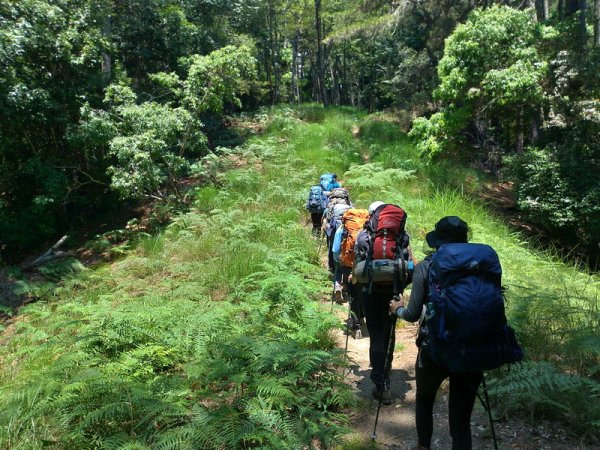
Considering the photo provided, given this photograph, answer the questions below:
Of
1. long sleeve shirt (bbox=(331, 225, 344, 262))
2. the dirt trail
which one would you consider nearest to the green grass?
the dirt trail

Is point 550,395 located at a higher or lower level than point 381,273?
lower

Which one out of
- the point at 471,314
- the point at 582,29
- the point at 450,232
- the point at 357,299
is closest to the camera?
the point at 471,314

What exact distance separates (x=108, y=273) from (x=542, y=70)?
1131 centimetres

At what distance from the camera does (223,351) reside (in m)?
4.29

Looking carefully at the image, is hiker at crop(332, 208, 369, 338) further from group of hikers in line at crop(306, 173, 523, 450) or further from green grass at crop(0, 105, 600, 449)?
group of hikers in line at crop(306, 173, 523, 450)

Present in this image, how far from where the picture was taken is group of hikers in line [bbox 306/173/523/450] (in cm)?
263

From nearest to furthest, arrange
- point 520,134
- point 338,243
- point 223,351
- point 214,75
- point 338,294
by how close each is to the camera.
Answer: point 223,351 < point 338,243 < point 338,294 < point 214,75 < point 520,134

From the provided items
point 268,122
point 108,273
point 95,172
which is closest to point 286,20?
point 268,122

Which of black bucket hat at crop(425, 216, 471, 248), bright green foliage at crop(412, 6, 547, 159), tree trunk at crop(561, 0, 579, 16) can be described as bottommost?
black bucket hat at crop(425, 216, 471, 248)

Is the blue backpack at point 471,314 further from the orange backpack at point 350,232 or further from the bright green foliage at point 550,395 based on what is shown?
the orange backpack at point 350,232

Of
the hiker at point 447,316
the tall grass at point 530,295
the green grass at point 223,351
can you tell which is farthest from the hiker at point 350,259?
the hiker at point 447,316

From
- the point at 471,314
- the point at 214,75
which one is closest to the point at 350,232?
the point at 471,314

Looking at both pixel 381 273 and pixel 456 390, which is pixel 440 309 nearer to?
pixel 456 390

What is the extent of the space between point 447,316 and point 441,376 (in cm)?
63
